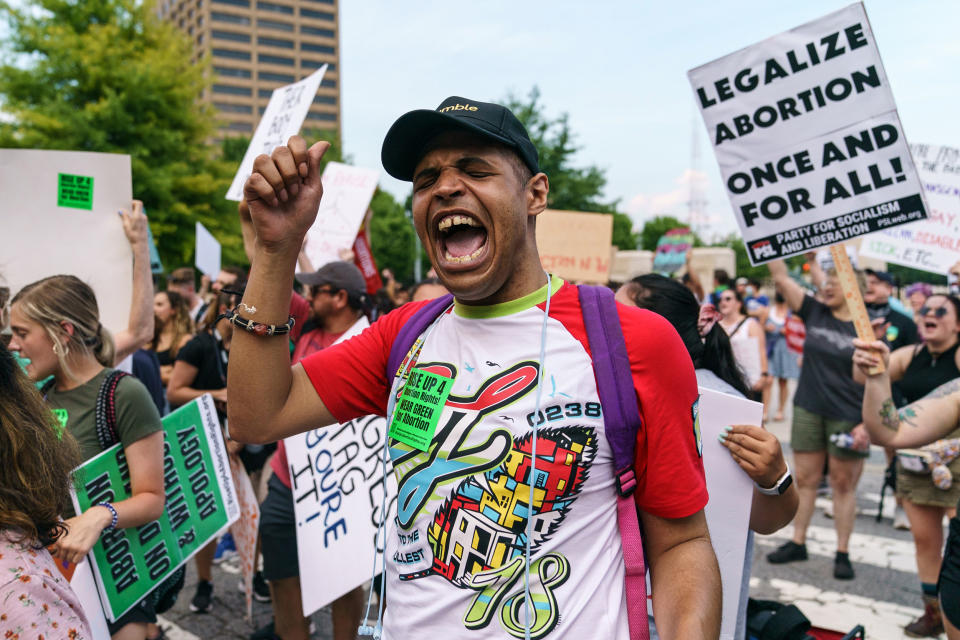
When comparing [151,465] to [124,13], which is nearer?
[151,465]

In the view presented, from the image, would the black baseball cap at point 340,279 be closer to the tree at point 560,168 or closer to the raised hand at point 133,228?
the raised hand at point 133,228

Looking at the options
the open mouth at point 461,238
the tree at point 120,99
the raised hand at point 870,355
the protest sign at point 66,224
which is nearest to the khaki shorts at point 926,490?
the raised hand at point 870,355

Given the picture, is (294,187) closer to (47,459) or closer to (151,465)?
(47,459)

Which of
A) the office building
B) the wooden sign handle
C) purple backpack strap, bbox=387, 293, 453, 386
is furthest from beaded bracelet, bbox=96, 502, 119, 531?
the office building

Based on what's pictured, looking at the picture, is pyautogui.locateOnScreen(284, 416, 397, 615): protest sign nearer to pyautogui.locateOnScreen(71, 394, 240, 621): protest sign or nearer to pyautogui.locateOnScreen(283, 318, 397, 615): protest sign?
pyautogui.locateOnScreen(283, 318, 397, 615): protest sign

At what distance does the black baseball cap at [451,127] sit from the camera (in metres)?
1.49

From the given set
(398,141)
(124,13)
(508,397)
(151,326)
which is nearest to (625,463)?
(508,397)

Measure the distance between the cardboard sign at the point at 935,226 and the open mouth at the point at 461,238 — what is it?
5.36 meters

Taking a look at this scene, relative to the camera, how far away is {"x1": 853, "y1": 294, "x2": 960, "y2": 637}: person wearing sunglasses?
4102 millimetres

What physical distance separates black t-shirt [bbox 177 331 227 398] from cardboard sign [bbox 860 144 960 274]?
18.0ft

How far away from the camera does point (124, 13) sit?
21.7 meters

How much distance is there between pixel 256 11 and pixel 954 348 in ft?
352

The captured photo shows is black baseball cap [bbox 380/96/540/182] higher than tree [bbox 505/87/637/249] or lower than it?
lower

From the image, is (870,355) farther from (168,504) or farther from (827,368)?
(168,504)
